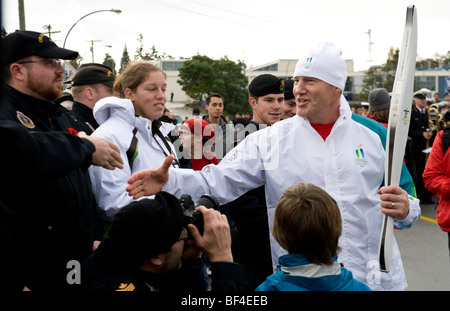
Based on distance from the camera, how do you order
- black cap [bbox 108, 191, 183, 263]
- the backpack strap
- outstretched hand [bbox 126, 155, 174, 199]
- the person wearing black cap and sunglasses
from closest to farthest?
black cap [bbox 108, 191, 183, 263]
the person wearing black cap and sunglasses
outstretched hand [bbox 126, 155, 174, 199]
the backpack strap

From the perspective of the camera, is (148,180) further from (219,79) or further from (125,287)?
(219,79)

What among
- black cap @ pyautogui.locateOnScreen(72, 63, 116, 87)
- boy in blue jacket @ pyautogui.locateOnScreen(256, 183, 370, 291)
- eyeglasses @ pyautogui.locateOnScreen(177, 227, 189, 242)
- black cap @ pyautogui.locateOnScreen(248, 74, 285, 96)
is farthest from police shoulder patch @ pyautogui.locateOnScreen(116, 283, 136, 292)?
black cap @ pyautogui.locateOnScreen(248, 74, 285, 96)

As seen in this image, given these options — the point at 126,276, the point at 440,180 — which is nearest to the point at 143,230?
the point at 126,276

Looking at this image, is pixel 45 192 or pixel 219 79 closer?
pixel 45 192

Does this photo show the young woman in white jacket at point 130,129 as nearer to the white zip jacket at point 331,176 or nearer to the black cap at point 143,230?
the white zip jacket at point 331,176

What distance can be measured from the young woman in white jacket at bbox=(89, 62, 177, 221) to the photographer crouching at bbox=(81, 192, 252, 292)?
36.6 inches

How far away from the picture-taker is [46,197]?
224cm

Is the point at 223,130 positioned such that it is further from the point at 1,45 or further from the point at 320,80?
the point at 1,45

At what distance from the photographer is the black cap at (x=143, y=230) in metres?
1.73

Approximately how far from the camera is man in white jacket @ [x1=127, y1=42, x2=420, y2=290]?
2.52 m

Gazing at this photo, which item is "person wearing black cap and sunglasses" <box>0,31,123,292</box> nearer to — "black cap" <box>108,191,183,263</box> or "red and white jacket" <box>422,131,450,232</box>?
"black cap" <box>108,191,183,263</box>

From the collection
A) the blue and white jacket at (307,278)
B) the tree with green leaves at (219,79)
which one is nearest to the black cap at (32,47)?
the blue and white jacket at (307,278)

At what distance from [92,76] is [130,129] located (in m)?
1.34

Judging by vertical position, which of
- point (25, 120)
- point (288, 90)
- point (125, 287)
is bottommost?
point (125, 287)
